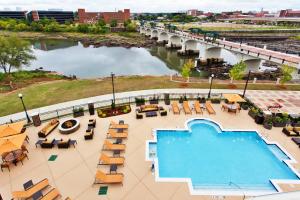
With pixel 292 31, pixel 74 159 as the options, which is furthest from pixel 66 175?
pixel 292 31

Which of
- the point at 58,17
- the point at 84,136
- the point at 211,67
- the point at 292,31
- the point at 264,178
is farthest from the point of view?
the point at 58,17

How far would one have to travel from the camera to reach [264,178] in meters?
12.7

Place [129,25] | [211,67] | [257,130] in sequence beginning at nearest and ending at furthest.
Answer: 1. [257,130]
2. [211,67]
3. [129,25]

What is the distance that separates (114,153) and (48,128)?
261 inches

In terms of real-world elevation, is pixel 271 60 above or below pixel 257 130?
above

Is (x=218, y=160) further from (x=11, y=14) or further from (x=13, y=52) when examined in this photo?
(x=11, y=14)

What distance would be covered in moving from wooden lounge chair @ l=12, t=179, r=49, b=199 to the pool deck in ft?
1.67

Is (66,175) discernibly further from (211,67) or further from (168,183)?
(211,67)

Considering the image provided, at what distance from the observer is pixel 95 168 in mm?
12609

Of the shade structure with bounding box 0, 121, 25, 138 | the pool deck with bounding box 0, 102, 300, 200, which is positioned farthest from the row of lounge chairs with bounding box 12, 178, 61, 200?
the shade structure with bounding box 0, 121, 25, 138

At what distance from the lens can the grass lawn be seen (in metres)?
23.4

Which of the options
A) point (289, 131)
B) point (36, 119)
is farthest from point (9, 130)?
point (289, 131)

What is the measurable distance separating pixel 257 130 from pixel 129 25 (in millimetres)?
108391

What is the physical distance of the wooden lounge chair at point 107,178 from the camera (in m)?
11.3
